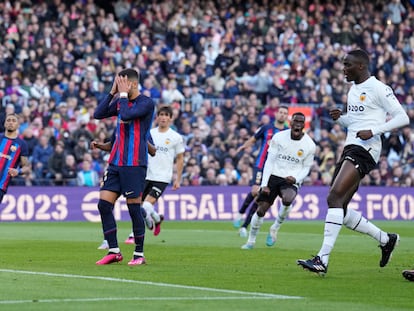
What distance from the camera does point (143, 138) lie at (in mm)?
14477

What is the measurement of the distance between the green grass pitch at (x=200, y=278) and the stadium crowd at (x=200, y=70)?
1096cm

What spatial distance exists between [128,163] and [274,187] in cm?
564

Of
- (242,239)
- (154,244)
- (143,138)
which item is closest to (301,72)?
(242,239)

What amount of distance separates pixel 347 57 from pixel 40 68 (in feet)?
70.9

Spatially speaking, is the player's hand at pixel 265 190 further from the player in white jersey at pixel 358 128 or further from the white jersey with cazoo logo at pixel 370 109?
the white jersey with cazoo logo at pixel 370 109

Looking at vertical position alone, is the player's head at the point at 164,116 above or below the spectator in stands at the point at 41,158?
above

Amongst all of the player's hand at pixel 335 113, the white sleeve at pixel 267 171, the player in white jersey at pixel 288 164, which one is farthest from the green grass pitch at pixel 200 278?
the player's hand at pixel 335 113

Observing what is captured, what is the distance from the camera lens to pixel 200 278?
12.5 meters

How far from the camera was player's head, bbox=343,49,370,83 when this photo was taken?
13289 mm

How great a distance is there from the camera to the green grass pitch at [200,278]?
10219mm

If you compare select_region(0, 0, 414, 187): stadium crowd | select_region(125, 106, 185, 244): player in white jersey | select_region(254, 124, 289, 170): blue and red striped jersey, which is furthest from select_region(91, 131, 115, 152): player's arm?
select_region(0, 0, 414, 187): stadium crowd

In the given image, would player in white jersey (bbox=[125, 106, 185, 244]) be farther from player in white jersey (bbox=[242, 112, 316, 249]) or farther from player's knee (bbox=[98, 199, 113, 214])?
player's knee (bbox=[98, 199, 113, 214])

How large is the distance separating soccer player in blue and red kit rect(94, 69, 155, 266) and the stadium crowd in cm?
1592

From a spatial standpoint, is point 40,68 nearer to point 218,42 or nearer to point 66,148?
point 66,148
